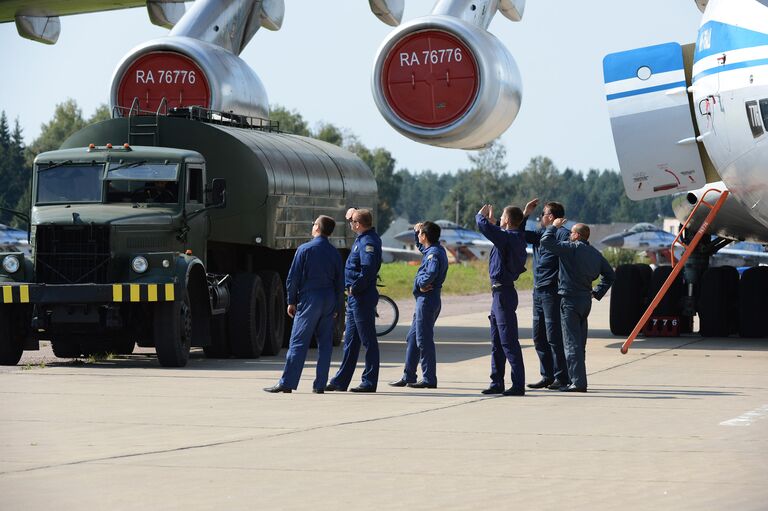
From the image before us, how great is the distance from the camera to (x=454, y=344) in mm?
20125

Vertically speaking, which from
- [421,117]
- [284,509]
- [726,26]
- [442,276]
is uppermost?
[726,26]

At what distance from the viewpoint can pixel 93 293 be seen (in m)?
15.0

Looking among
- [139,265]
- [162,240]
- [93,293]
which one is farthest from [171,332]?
[162,240]

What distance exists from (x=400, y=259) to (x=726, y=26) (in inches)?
2737

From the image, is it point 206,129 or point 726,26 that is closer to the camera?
point 726,26

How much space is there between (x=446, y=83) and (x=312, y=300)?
12.9 feet

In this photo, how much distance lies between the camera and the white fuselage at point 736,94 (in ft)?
51.2

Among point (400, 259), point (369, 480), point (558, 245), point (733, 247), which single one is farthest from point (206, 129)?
point (400, 259)

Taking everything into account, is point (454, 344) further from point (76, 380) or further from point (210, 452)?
point (210, 452)

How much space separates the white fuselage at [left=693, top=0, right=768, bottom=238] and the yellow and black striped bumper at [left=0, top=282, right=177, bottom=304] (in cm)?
635

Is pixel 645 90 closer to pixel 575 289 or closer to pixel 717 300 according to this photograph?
pixel 717 300

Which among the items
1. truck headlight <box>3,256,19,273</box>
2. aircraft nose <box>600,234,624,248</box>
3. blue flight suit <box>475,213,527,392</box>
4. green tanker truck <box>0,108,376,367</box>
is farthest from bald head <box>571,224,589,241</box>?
aircraft nose <box>600,234,624,248</box>

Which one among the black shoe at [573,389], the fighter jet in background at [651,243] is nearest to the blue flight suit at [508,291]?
the black shoe at [573,389]

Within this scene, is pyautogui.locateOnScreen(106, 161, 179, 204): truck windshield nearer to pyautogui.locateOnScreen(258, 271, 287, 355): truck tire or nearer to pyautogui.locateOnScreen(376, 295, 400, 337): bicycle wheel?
pyautogui.locateOnScreen(258, 271, 287, 355): truck tire
